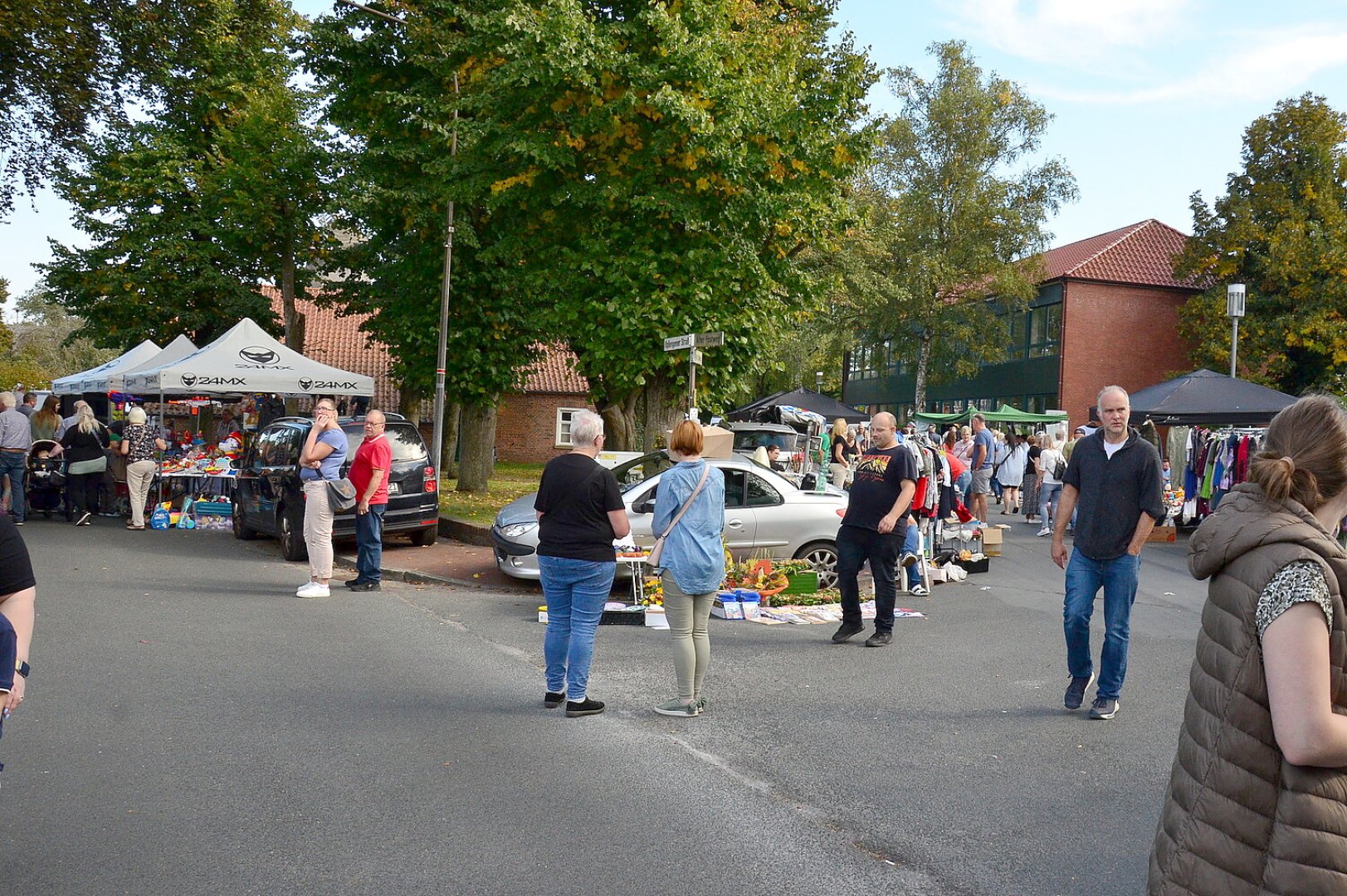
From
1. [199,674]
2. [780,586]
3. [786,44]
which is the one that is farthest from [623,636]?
[786,44]

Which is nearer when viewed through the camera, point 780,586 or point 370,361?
point 780,586

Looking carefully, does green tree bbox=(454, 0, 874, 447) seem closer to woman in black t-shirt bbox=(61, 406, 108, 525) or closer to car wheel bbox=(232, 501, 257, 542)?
car wheel bbox=(232, 501, 257, 542)

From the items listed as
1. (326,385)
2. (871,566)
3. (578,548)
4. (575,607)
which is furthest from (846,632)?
(326,385)

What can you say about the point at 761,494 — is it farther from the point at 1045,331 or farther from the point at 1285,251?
the point at 1045,331

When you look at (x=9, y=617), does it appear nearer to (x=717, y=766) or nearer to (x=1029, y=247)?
(x=717, y=766)

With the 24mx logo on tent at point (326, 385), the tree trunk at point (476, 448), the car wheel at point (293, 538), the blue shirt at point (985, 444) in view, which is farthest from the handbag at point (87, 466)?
the blue shirt at point (985, 444)

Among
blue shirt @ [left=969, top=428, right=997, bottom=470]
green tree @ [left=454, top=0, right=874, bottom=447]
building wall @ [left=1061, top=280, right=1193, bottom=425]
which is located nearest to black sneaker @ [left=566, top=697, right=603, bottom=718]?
green tree @ [left=454, top=0, right=874, bottom=447]

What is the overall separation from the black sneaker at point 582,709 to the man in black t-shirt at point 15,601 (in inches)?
145

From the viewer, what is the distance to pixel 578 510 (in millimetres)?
6625

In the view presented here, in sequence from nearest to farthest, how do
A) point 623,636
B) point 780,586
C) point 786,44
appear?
point 623,636, point 780,586, point 786,44

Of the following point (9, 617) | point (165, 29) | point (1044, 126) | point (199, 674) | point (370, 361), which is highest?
point (1044, 126)

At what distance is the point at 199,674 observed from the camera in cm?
737

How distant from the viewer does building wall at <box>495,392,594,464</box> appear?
4638cm

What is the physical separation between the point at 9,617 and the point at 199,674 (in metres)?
4.53
